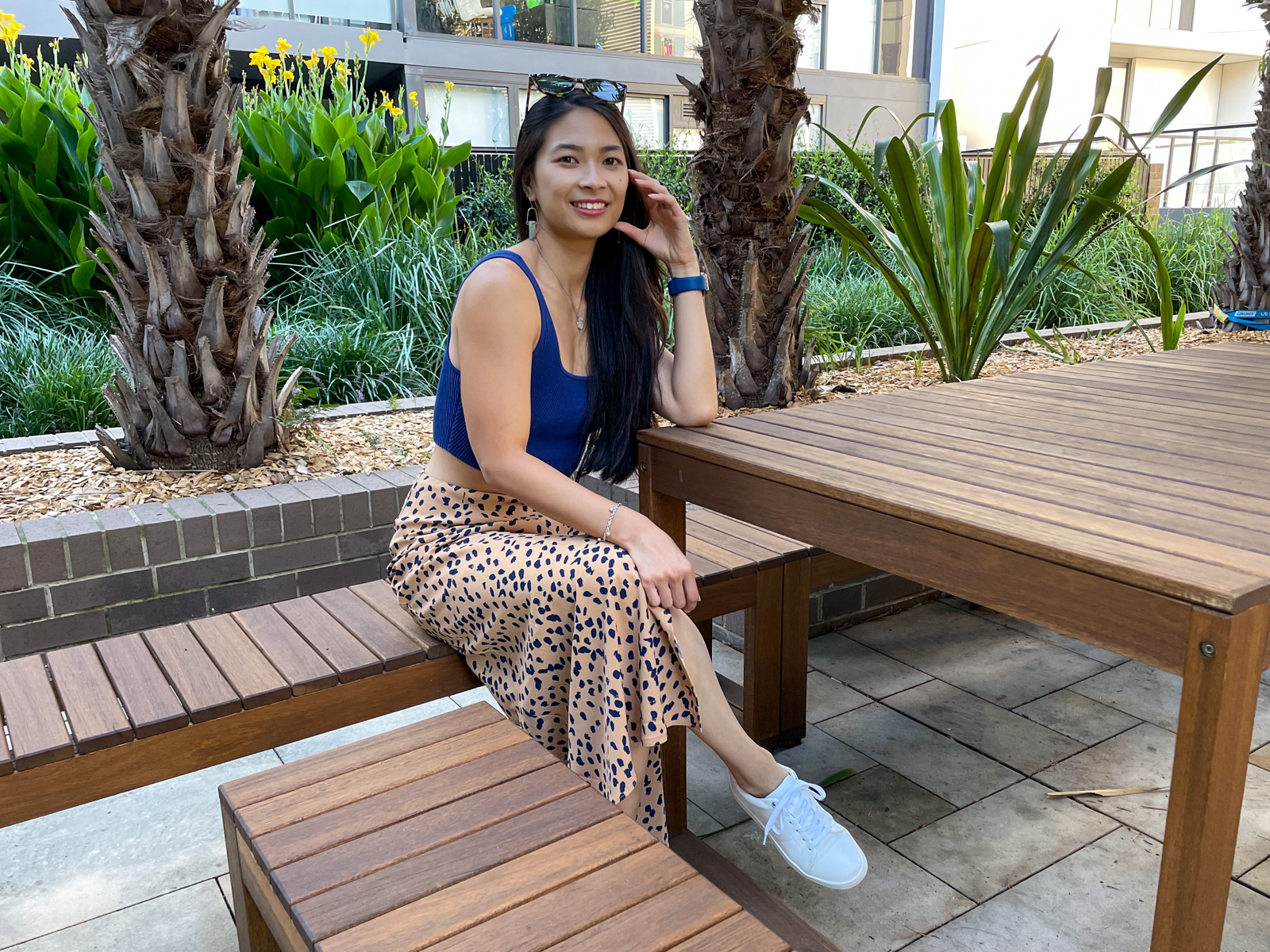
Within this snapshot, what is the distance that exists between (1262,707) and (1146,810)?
2.29 ft

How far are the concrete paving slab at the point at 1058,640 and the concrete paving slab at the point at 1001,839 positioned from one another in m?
0.67

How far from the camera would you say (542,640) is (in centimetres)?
160

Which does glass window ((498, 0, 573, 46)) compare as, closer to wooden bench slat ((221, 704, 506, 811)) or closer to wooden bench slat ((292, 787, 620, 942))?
wooden bench slat ((221, 704, 506, 811))

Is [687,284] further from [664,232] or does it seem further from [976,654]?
[976,654]

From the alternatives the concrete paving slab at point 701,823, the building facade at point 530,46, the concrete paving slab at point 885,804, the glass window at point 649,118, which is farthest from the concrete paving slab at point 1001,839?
the glass window at point 649,118

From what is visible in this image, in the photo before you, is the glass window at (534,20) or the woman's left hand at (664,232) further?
the glass window at (534,20)

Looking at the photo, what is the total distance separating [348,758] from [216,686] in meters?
0.38

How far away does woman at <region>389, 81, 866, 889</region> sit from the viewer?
1.56m

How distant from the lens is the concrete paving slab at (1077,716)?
2398 mm

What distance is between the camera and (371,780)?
4.32ft

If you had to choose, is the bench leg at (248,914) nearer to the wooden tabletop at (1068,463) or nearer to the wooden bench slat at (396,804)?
the wooden bench slat at (396,804)

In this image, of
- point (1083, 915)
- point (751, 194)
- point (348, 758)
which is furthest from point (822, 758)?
point (751, 194)

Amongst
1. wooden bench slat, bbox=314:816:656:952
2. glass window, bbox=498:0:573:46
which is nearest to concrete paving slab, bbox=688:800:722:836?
wooden bench slat, bbox=314:816:656:952

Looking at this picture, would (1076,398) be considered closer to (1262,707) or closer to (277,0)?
(1262,707)
